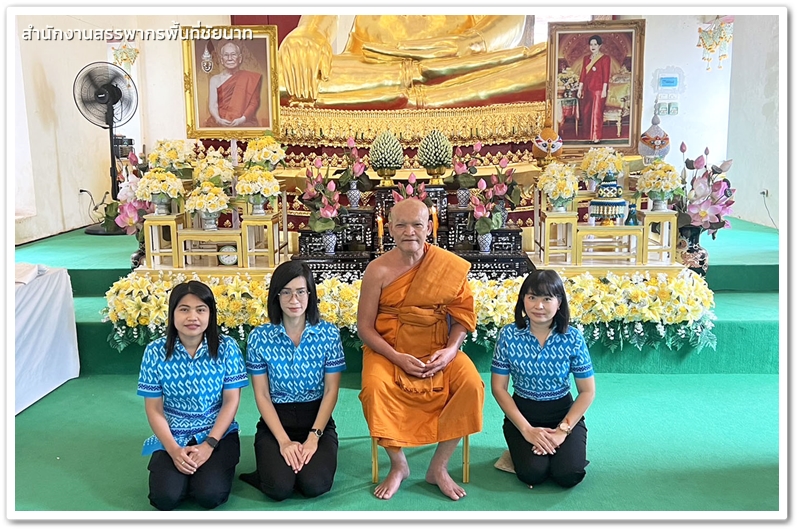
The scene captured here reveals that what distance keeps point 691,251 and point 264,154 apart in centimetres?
247

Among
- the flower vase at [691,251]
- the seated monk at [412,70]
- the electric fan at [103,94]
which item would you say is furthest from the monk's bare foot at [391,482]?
the electric fan at [103,94]

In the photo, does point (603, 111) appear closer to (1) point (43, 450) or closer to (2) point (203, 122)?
(2) point (203, 122)

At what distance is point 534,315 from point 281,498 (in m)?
0.96

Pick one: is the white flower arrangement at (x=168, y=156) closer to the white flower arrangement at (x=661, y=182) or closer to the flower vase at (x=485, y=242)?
the flower vase at (x=485, y=242)

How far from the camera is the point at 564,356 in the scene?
7.50 ft

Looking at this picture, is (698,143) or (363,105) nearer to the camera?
(363,105)

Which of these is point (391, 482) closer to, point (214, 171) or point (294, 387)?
point (294, 387)

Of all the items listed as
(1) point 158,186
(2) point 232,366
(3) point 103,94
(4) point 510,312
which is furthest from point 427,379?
(3) point 103,94

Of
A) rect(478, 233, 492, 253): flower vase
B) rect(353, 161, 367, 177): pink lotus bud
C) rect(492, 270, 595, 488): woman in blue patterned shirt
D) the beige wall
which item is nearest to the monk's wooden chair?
rect(492, 270, 595, 488): woman in blue patterned shirt

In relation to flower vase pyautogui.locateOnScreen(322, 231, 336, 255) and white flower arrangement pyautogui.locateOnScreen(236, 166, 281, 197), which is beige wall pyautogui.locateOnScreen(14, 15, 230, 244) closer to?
white flower arrangement pyautogui.locateOnScreen(236, 166, 281, 197)

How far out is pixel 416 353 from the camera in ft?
7.82

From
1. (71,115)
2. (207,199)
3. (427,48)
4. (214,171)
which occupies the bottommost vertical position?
(207,199)

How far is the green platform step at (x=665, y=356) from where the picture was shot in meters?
3.38

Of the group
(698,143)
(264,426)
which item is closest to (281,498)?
(264,426)
